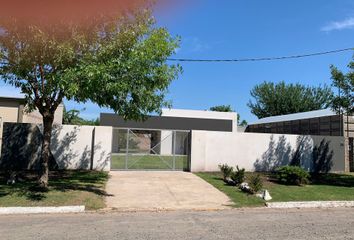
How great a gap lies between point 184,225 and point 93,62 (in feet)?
15.9

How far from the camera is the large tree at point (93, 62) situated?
32.6 ft

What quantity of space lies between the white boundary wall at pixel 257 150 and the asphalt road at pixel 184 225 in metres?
9.28

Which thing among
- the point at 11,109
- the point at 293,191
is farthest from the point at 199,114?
the point at 293,191

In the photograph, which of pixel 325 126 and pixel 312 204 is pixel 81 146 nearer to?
pixel 312 204

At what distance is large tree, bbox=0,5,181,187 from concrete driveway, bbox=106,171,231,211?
251cm

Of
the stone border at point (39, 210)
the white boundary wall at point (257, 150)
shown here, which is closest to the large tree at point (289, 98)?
the white boundary wall at point (257, 150)

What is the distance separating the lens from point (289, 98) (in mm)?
59875

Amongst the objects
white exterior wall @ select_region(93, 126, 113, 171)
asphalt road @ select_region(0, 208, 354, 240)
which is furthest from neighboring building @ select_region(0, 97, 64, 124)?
asphalt road @ select_region(0, 208, 354, 240)

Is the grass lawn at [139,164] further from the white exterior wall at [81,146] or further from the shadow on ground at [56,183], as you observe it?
the shadow on ground at [56,183]

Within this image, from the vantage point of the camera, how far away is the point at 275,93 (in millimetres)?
61469

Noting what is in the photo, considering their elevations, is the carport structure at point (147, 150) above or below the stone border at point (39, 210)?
above

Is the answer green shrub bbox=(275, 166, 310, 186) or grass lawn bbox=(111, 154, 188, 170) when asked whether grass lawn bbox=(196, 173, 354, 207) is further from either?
grass lawn bbox=(111, 154, 188, 170)

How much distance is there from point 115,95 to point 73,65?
4.50 feet

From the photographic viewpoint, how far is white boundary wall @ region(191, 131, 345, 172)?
64.7 ft
